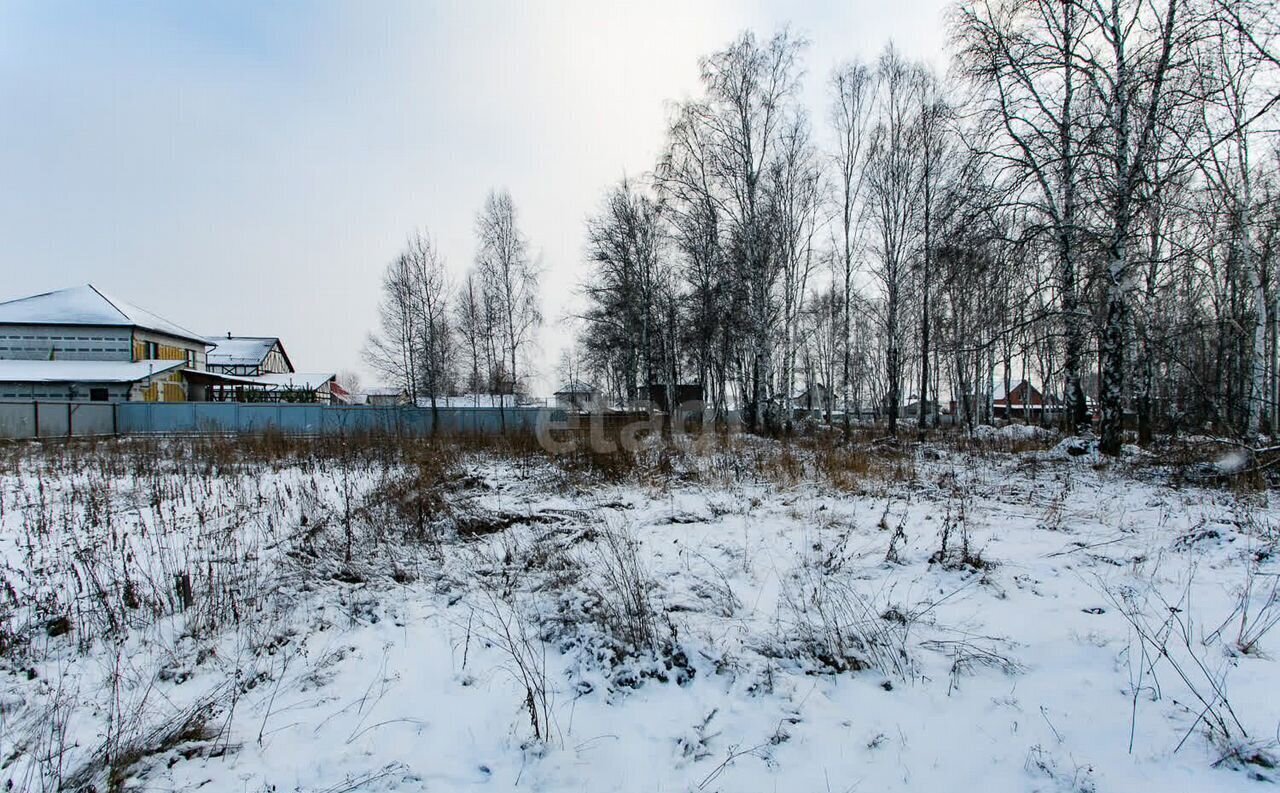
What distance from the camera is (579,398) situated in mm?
32562

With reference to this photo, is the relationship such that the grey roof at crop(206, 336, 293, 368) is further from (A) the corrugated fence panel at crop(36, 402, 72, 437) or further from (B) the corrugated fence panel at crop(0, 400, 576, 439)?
(A) the corrugated fence panel at crop(36, 402, 72, 437)

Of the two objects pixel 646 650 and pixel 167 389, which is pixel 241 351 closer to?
pixel 167 389

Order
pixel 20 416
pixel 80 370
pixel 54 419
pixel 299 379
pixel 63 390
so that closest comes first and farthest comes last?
pixel 20 416 < pixel 54 419 < pixel 63 390 < pixel 80 370 < pixel 299 379

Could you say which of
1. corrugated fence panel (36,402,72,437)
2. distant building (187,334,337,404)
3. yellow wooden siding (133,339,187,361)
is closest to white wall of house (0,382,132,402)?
yellow wooden siding (133,339,187,361)

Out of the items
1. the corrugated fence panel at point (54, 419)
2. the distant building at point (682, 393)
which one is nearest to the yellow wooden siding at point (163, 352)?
the corrugated fence panel at point (54, 419)

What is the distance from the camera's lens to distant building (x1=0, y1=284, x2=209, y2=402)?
98.2 feet

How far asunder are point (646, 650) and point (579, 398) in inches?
1178

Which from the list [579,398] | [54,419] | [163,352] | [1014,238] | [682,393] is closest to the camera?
[1014,238]

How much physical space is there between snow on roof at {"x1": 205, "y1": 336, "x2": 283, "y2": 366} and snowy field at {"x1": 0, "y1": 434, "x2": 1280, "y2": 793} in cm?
5268

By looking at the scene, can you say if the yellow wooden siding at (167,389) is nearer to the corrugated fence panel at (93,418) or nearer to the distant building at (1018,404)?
the corrugated fence panel at (93,418)

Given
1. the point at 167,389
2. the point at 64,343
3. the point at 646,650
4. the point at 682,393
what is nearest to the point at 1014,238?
the point at 646,650

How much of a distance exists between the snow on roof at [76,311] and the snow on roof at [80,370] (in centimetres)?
282

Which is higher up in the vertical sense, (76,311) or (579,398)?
(76,311)

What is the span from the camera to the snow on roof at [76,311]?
110 ft
